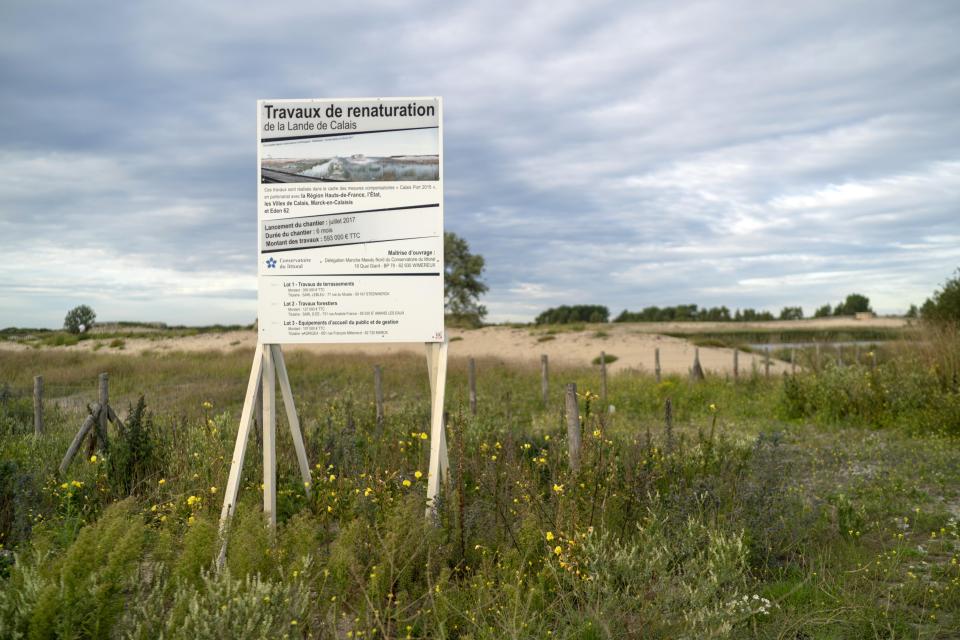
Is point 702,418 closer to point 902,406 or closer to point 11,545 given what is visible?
point 902,406

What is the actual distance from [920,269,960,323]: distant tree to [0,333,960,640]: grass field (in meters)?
14.9

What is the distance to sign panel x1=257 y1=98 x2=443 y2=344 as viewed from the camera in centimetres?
602

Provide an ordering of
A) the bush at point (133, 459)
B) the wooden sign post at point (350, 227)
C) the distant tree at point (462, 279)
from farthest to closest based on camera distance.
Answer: the distant tree at point (462, 279), the bush at point (133, 459), the wooden sign post at point (350, 227)

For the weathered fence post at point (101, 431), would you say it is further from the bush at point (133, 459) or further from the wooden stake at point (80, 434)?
the bush at point (133, 459)

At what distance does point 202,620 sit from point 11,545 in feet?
11.0

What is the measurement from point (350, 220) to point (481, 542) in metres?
2.89

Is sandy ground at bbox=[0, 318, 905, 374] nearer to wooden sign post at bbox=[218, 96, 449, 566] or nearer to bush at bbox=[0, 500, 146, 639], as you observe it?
wooden sign post at bbox=[218, 96, 449, 566]

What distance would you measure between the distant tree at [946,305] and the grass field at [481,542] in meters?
14.9

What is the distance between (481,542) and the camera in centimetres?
502

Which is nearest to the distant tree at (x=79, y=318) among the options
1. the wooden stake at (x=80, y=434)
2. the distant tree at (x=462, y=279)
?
the distant tree at (x=462, y=279)

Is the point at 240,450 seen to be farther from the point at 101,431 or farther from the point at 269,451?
the point at 101,431

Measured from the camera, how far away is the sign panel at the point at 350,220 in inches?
237

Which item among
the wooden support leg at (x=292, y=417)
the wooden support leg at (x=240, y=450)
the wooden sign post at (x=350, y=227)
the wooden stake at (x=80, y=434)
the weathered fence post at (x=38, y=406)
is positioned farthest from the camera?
the weathered fence post at (x=38, y=406)

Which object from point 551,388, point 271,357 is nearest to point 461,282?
point 551,388
